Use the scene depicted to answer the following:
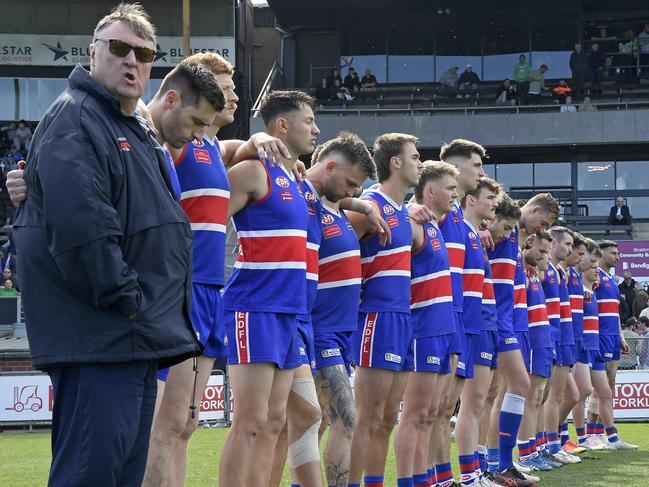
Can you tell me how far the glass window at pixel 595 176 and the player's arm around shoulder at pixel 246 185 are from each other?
1273 inches

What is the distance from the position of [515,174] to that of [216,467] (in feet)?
91.3

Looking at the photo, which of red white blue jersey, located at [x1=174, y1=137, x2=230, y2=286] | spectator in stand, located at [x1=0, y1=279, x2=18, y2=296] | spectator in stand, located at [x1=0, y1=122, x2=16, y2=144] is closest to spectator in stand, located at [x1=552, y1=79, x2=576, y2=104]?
spectator in stand, located at [x1=0, y1=122, x2=16, y2=144]

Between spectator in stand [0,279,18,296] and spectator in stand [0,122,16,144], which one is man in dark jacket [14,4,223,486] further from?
spectator in stand [0,122,16,144]

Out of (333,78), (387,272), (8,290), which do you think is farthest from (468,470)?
(333,78)

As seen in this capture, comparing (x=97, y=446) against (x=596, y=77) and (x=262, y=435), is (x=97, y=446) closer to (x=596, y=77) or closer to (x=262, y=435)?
(x=262, y=435)

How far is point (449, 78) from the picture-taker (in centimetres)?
3934

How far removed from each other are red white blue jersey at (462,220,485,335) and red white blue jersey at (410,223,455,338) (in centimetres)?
91

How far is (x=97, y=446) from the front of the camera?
148 inches

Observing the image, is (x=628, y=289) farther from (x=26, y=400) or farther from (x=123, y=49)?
(x=123, y=49)

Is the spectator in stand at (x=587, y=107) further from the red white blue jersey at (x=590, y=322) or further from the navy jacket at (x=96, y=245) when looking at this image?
the navy jacket at (x=96, y=245)

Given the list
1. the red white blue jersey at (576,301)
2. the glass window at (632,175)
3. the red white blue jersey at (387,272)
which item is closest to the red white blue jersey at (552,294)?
the red white blue jersey at (576,301)

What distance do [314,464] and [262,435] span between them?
0.55 metres

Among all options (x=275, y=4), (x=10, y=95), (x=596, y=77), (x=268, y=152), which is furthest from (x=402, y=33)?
(x=268, y=152)

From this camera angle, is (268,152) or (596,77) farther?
(596,77)
